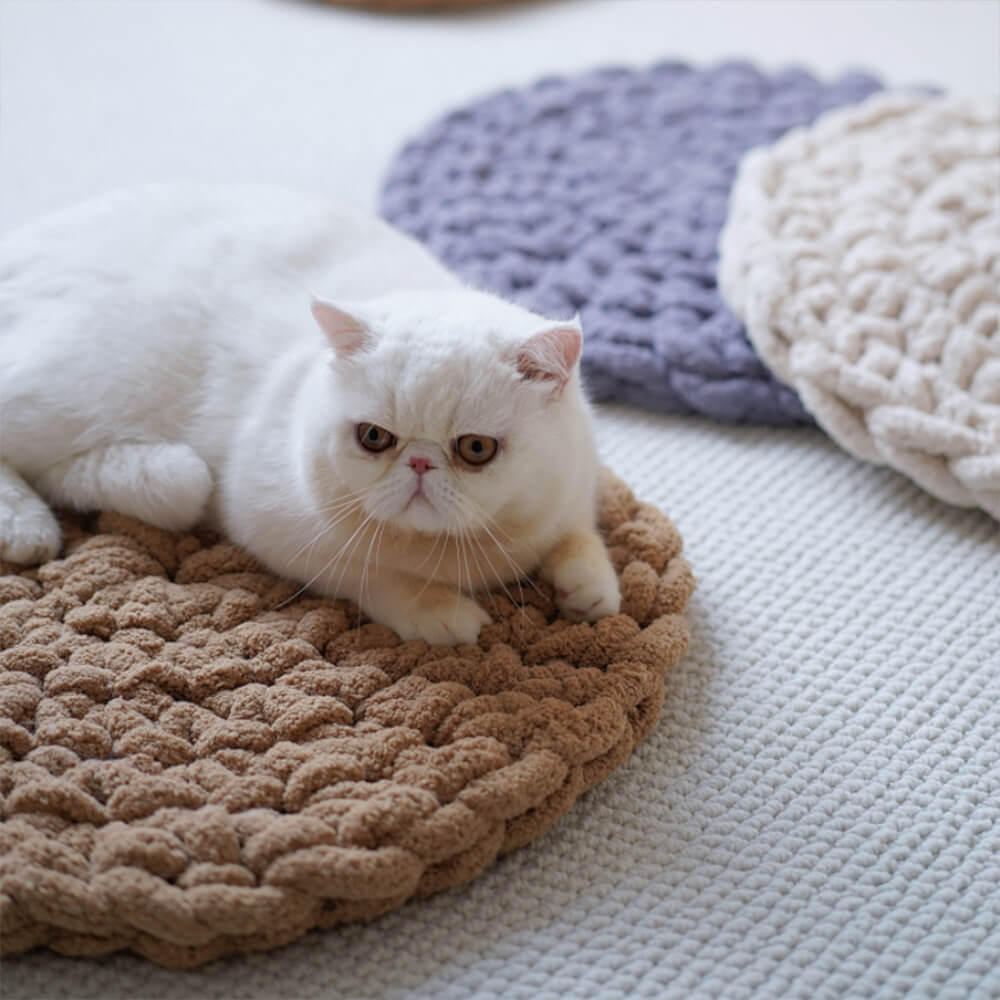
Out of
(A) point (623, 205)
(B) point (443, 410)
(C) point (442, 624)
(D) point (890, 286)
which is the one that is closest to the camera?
(B) point (443, 410)

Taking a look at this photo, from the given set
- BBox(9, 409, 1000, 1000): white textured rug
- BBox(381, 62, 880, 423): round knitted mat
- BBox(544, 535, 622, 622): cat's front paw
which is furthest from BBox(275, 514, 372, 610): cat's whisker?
BBox(381, 62, 880, 423): round knitted mat

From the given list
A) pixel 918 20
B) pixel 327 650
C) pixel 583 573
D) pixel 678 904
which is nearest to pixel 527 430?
pixel 583 573

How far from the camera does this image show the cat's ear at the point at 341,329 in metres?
1.01

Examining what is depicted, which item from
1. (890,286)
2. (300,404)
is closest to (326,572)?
(300,404)

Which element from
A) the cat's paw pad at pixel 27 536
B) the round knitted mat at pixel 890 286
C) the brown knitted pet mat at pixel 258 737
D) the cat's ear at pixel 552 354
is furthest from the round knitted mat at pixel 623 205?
the cat's paw pad at pixel 27 536

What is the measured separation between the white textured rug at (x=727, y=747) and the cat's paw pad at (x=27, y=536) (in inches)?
17.3

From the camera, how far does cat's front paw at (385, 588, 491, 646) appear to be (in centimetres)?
110

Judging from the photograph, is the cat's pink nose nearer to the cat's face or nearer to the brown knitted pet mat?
the cat's face

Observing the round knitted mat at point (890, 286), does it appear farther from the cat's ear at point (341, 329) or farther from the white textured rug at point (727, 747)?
the cat's ear at point (341, 329)

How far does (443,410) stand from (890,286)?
70 cm

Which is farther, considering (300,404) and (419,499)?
(300,404)

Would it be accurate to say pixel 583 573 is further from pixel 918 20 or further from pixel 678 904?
pixel 918 20

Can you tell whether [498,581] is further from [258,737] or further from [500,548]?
[258,737]

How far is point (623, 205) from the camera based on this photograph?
1.72 metres
